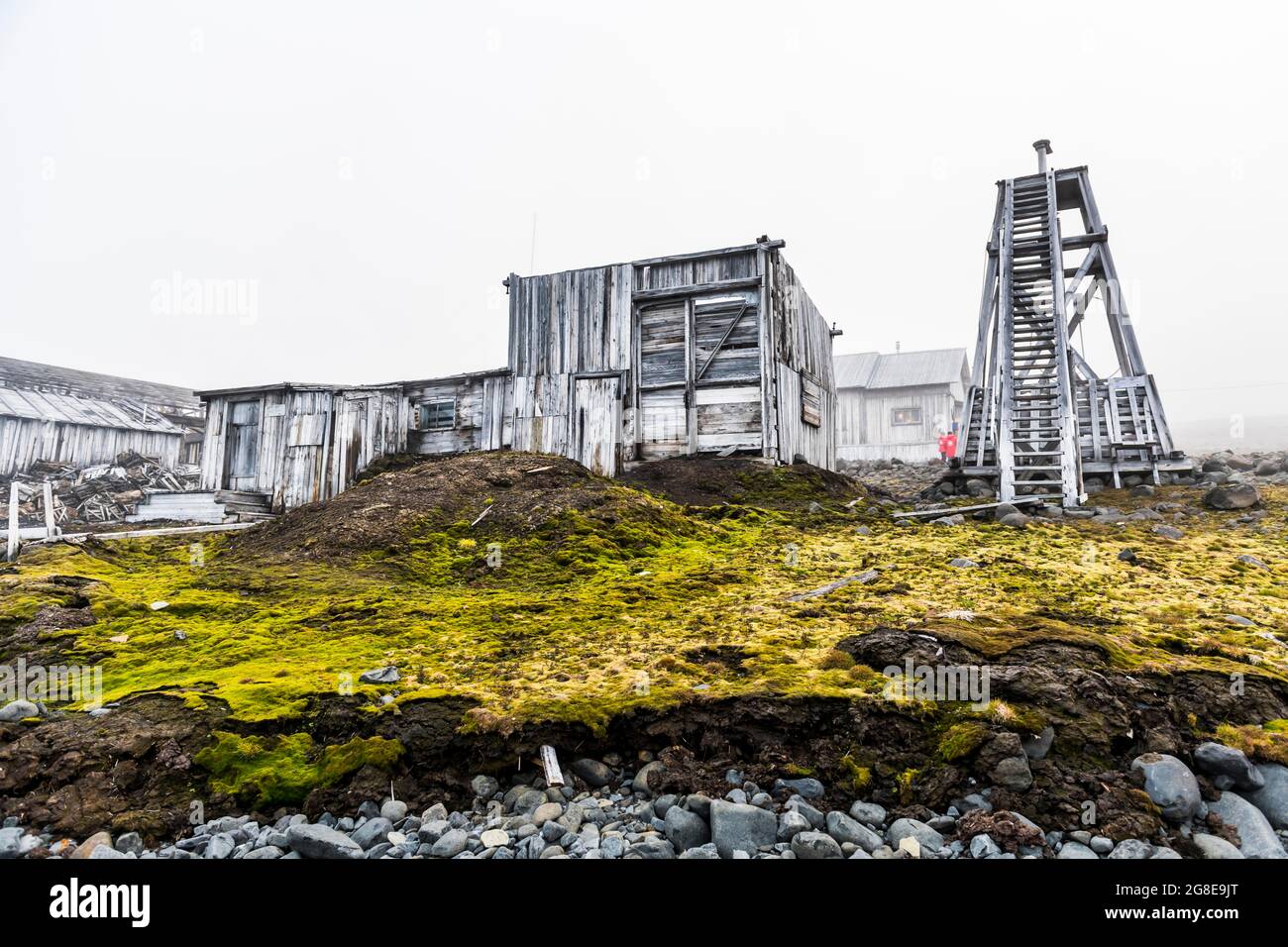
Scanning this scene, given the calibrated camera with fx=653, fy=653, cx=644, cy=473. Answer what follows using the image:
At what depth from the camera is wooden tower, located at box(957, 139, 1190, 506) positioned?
1280 cm

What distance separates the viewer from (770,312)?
14406 mm

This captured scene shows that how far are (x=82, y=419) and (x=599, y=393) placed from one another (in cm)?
2682

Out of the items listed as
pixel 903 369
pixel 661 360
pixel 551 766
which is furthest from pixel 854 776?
pixel 903 369

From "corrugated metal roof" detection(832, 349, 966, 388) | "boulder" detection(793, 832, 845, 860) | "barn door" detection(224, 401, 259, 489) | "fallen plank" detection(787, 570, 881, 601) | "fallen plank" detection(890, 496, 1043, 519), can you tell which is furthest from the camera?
"corrugated metal roof" detection(832, 349, 966, 388)

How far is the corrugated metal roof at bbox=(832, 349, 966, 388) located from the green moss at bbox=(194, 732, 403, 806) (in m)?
33.1

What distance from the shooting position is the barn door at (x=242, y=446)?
17.0 meters

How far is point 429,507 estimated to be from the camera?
981 cm

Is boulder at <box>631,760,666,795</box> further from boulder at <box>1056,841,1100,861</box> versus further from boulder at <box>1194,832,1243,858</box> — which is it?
boulder at <box>1194,832,1243,858</box>

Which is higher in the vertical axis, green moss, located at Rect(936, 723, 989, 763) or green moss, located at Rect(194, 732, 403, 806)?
green moss, located at Rect(936, 723, 989, 763)

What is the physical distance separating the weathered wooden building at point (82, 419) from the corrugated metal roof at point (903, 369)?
3306 centimetres

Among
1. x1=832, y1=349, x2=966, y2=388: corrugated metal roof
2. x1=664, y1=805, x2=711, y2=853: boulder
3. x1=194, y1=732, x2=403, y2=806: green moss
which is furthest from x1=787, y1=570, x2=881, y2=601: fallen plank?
x1=832, y1=349, x2=966, y2=388: corrugated metal roof

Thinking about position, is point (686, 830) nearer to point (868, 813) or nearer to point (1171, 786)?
point (868, 813)

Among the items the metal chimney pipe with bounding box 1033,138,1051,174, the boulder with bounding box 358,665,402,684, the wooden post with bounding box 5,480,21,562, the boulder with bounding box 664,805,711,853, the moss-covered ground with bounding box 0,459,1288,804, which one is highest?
the metal chimney pipe with bounding box 1033,138,1051,174
